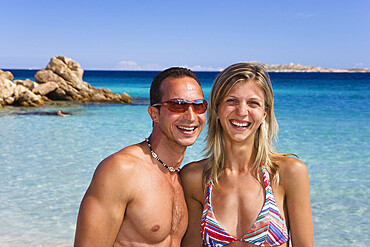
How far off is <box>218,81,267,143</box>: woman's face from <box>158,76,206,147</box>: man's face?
22 centimetres

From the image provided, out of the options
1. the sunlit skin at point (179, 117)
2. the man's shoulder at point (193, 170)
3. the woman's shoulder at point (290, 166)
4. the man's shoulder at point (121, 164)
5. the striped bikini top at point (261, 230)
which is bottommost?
the striped bikini top at point (261, 230)

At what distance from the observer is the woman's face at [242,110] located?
2963mm

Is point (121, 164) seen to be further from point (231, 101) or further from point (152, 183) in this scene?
point (231, 101)

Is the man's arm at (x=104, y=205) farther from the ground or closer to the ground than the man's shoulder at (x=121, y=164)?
closer to the ground

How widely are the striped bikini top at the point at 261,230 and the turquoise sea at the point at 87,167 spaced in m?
3.85

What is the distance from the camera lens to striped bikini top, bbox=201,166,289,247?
2842mm

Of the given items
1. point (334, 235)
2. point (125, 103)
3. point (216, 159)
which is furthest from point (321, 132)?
point (125, 103)

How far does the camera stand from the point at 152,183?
291 centimetres

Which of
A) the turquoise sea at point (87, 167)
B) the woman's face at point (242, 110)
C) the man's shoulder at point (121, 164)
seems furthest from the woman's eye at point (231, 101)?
the turquoise sea at point (87, 167)

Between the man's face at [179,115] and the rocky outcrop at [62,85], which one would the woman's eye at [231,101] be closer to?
the man's face at [179,115]

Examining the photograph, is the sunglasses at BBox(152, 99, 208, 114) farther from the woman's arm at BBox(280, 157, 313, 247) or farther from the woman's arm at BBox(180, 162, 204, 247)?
the woman's arm at BBox(280, 157, 313, 247)

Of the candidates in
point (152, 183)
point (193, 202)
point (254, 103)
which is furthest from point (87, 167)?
point (254, 103)

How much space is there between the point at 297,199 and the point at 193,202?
0.81 meters

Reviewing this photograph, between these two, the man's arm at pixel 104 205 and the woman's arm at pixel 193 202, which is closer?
the man's arm at pixel 104 205
